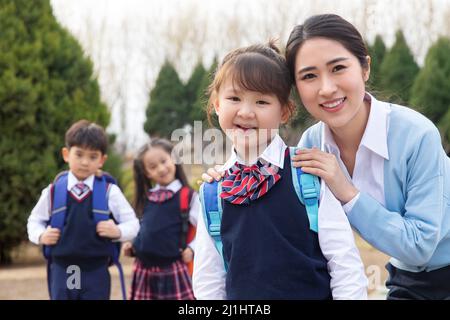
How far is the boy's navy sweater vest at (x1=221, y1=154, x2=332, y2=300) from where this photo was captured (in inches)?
83.7

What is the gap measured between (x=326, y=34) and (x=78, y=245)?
2.77 metres

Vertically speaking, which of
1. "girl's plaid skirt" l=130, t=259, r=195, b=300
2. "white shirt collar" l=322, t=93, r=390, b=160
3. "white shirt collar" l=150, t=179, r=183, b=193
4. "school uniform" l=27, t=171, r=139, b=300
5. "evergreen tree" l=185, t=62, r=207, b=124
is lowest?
"girl's plaid skirt" l=130, t=259, r=195, b=300

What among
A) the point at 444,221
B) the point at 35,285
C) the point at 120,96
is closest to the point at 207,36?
the point at 120,96

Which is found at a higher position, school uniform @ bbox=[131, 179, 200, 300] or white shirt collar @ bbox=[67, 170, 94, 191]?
white shirt collar @ bbox=[67, 170, 94, 191]

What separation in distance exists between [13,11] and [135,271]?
502 cm

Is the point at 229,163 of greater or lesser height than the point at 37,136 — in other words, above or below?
below

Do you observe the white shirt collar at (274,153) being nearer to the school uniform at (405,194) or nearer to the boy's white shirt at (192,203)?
the school uniform at (405,194)

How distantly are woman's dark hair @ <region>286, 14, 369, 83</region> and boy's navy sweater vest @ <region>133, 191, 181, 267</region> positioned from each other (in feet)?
10.3

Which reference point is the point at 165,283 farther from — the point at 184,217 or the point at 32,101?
the point at 32,101

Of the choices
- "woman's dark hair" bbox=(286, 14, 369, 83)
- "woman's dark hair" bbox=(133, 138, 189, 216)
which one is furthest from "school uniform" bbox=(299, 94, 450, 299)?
"woman's dark hair" bbox=(133, 138, 189, 216)

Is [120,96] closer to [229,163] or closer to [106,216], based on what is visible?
[106,216]

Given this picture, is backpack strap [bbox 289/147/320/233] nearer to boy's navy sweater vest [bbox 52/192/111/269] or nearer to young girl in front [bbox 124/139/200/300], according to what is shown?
boy's navy sweater vest [bbox 52/192/111/269]

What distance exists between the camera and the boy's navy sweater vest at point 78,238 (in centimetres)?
452

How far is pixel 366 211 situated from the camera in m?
2.21
